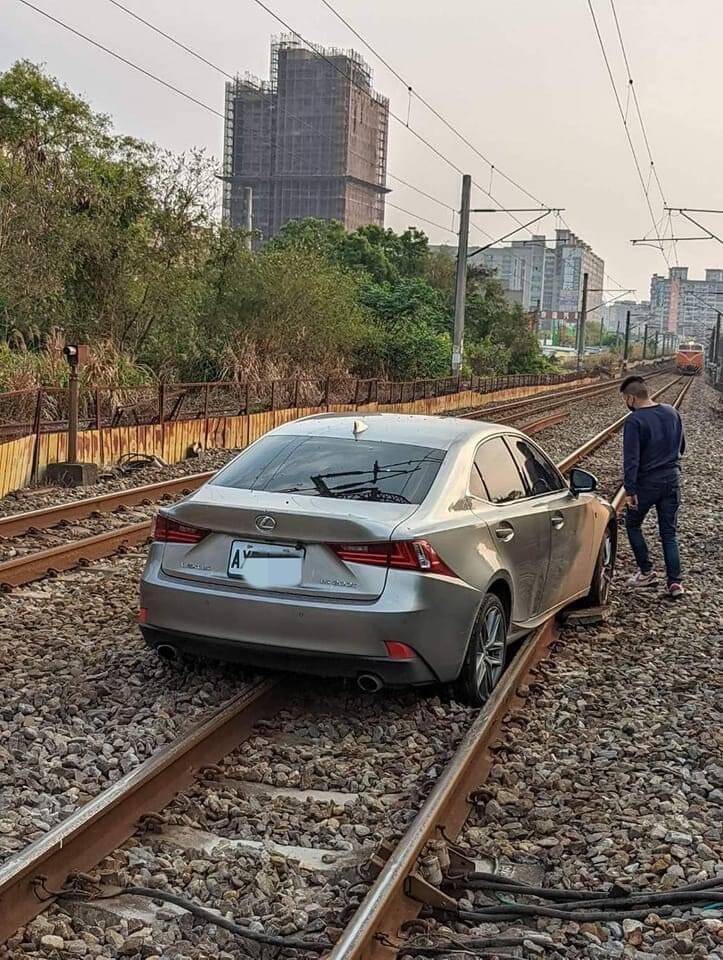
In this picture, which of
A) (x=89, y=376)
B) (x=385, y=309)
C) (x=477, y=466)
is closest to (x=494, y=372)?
(x=385, y=309)

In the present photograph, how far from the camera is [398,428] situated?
7160 mm

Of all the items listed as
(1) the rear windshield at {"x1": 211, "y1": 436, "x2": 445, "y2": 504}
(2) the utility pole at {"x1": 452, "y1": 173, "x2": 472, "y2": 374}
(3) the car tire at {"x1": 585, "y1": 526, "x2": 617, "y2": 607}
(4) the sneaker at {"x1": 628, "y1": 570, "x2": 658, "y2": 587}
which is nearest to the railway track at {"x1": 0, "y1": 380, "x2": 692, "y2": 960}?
(1) the rear windshield at {"x1": 211, "y1": 436, "x2": 445, "y2": 504}

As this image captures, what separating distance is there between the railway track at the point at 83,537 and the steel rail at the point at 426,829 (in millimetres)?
4290

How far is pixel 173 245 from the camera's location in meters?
29.7

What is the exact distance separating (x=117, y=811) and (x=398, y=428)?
3259 mm

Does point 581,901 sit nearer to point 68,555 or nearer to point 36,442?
point 68,555

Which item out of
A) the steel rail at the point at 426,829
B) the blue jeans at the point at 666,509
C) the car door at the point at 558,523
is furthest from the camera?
the blue jeans at the point at 666,509

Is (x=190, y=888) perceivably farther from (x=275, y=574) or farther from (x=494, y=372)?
(x=494, y=372)

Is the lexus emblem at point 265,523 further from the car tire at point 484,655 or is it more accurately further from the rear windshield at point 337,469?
the car tire at point 484,655

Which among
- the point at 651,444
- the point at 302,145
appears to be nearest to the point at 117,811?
the point at 651,444

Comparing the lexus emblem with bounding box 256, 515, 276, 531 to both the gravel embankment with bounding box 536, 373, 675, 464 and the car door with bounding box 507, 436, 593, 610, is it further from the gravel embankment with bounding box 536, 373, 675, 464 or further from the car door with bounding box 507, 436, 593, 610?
the gravel embankment with bounding box 536, 373, 675, 464

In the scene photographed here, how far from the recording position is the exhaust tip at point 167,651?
624 centimetres

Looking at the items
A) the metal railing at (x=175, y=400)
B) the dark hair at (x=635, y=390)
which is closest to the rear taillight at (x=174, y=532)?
the dark hair at (x=635, y=390)

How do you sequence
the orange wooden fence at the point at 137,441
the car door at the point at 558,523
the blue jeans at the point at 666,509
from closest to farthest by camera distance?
the car door at the point at 558,523, the blue jeans at the point at 666,509, the orange wooden fence at the point at 137,441
